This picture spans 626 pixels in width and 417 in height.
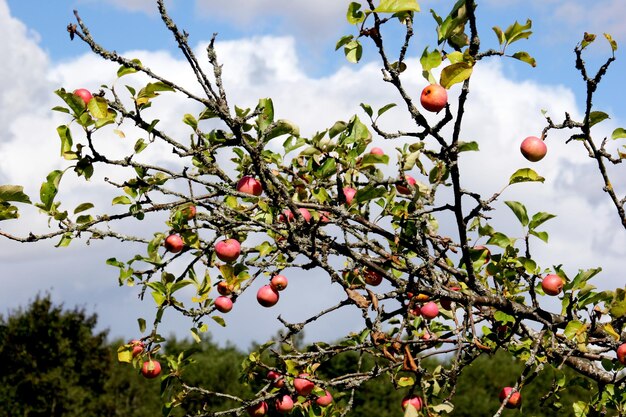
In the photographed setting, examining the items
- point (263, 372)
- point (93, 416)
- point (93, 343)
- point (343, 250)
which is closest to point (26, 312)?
point (93, 343)

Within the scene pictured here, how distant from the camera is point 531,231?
3.39 m

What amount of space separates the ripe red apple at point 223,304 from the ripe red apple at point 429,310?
0.96 metres

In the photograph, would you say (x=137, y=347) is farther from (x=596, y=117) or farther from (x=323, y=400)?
(x=596, y=117)

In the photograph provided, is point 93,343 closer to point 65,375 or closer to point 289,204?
point 65,375

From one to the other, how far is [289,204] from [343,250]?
0.42 m

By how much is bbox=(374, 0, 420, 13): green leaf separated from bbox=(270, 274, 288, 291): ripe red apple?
5.57 ft

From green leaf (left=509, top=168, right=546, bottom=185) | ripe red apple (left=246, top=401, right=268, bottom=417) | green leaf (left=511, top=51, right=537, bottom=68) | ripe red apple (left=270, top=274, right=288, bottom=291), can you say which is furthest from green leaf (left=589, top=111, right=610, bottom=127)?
ripe red apple (left=246, top=401, right=268, bottom=417)

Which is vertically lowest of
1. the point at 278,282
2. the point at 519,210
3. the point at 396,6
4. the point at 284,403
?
the point at 284,403

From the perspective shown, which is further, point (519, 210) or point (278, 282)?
point (278, 282)

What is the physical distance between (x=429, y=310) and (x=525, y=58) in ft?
5.73

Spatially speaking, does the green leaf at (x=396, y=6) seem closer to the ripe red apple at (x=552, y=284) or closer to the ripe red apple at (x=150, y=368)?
the ripe red apple at (x=552, y=284)

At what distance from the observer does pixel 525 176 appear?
292 centimetres

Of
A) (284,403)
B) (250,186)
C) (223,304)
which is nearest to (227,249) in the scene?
(250,186)

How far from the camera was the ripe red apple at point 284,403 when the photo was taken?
3703 mm
